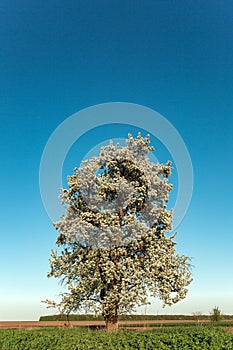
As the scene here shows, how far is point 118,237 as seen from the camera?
22906 millimetres

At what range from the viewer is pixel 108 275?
2230 centimetres

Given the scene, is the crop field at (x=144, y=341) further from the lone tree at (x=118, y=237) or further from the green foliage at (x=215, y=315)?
the green foliage at (x=215, y=315)

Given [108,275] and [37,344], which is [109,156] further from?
[37,344]

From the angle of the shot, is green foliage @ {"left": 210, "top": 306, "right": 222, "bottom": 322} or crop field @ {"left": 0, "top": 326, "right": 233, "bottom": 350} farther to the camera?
green foliage @ {"left": 210, "top": 306, "right": 222, "bottom": 322}

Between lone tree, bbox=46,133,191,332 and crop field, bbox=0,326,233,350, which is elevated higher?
lone tree, bbox=46,133,191,332

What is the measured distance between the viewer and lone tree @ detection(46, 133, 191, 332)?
22.8 meters

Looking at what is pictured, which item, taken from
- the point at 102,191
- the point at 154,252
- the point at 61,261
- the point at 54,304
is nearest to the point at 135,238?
the point at 154,252

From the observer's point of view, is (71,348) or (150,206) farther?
(150,206)

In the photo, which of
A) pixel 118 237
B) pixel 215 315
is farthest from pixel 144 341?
pixel 215 315

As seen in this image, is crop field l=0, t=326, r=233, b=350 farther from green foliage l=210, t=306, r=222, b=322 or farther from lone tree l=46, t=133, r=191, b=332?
green foliage l=210, t=306, r=222, b=322

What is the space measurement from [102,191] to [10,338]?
423 inches

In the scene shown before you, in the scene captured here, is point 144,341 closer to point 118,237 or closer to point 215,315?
point 118,237

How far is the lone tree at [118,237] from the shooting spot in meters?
22.8

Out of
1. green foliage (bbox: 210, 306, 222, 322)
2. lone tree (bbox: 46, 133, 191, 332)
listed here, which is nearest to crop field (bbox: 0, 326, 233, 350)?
lone tree (bbox: 46, 133, 191, 332)
